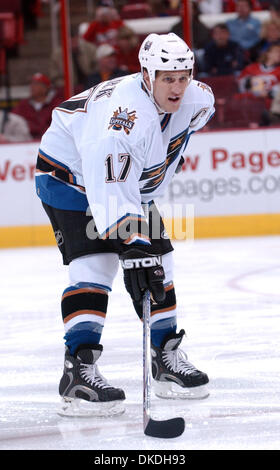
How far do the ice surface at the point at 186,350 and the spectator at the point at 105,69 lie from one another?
2.00 meters

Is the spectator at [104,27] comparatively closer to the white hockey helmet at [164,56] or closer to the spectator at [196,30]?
the spectator at [196,30]

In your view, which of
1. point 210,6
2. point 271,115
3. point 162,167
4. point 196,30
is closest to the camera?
point 162,167

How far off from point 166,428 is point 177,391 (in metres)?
0.59

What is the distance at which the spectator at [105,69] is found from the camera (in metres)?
7.50

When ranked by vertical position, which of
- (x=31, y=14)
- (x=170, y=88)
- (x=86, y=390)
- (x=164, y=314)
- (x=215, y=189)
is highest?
(x=170, y=88)

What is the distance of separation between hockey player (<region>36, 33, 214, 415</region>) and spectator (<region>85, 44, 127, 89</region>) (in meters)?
4.67

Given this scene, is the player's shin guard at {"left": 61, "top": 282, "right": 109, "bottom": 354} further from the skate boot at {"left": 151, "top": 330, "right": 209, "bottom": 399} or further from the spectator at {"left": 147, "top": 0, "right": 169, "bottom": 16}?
the spectator at {"left": 147, "top": 0, "right": 169, "bottom": 16}

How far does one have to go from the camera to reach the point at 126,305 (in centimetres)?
456

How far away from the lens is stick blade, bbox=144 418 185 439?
2.36 m

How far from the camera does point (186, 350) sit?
352cm

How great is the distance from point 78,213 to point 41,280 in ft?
8.90

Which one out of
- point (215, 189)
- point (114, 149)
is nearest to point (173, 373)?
point (114, 149)

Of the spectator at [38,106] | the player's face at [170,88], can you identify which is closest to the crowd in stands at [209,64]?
the spectator at [38,106]

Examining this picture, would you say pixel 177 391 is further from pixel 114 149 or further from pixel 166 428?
pixel 114 149
